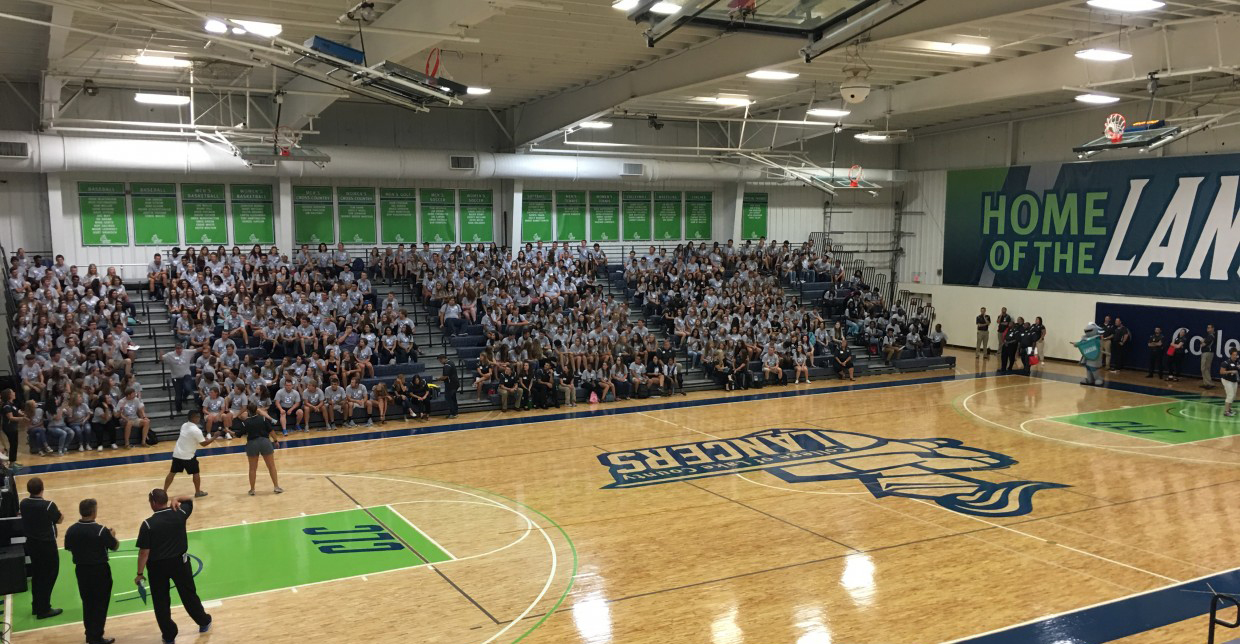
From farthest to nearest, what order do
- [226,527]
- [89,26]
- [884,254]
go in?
1. [884,254]
2. [89,26]
3. [226,527]

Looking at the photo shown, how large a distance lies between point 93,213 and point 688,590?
17.4m

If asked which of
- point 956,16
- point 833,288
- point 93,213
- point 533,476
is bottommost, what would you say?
point 533,476

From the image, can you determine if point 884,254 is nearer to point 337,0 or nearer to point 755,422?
point 755,422

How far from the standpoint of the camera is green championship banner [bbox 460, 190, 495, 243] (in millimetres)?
24094

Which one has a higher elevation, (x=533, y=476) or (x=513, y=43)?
(x=513, y=43)

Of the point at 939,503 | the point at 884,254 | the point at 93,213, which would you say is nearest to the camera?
the point at 939,503

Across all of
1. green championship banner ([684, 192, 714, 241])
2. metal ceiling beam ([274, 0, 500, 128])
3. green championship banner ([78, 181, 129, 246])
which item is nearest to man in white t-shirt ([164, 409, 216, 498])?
metal ceiling beam ([274, 0, 500, 128])

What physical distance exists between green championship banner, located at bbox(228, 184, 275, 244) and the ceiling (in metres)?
3.02

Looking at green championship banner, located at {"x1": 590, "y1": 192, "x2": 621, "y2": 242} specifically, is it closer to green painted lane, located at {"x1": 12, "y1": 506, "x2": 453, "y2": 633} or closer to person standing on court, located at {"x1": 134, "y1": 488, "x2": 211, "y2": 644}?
green painted lane, located at {"x1": 12, "y1": 506, "x2": 453, "y2": 633}

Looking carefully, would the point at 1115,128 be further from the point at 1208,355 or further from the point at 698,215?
the point at 698,215

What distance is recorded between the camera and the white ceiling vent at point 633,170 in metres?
24.7

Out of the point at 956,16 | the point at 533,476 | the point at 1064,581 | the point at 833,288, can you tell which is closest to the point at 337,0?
the point at 533,476

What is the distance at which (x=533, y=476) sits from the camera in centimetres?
1272

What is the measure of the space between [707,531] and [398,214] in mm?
15641
